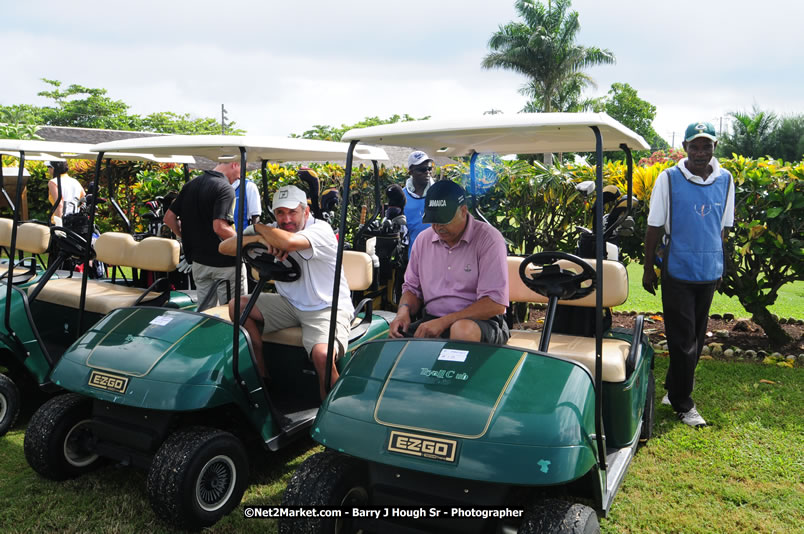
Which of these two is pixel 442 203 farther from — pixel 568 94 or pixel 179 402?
pixel 568 94

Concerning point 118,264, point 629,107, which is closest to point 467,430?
point 118,264

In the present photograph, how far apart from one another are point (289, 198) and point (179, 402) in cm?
126

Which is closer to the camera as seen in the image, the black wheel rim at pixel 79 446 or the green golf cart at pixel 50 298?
the black wheel rim at pixel 79 446

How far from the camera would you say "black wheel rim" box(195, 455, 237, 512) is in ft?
9.39

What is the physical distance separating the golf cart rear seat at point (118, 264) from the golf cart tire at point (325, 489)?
2.22 m

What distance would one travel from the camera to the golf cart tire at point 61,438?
3.16 meters

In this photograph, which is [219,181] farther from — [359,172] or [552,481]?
[359,172]

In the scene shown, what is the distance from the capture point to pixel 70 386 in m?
3.05

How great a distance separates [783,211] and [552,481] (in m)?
4.37

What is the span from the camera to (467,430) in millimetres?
2141

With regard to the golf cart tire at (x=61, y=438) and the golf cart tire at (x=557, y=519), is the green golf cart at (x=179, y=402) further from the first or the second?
the golf cart tire at (x=557, y=519)

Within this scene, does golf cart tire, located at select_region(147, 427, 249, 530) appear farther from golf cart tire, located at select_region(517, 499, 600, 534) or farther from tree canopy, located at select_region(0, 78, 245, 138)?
tree canopy, located at select_region(0, 78, 245, 138)

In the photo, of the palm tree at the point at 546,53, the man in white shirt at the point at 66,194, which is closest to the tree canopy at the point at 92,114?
the palm tree at the point at 546,53

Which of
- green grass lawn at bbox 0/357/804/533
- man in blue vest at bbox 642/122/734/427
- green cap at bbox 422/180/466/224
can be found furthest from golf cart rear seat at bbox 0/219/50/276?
man in blue vest at bbox 642/122/734/427
